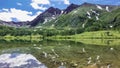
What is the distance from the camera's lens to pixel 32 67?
45094 millimetres

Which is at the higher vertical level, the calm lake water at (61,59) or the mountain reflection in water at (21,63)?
the mountain reflection in water at (21,63)

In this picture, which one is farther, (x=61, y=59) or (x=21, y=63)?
(x=61, y=59)

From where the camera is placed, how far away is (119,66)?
43906mm

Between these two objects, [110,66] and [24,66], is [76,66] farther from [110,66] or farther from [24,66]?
[24,66]

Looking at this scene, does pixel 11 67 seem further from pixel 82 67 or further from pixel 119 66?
pixel 119 66

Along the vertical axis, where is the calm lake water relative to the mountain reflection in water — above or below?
below

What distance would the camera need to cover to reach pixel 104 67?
4341 cm

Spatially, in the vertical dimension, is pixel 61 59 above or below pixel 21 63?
below

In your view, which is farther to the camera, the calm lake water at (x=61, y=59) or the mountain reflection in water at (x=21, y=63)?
the calm lake water at (x=61, y=59)

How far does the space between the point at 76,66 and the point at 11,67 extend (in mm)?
10006

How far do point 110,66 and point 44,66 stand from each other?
10262 millimetres

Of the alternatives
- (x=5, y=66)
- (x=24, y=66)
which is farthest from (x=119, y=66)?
(x=5, y=66)

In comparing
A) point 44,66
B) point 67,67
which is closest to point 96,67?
point 67,67

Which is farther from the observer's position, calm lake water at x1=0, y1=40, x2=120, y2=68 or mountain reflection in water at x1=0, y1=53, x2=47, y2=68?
calm lake water at x1=0, y1=40, x2=120, y2=68
